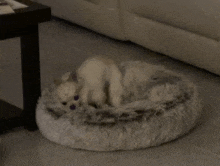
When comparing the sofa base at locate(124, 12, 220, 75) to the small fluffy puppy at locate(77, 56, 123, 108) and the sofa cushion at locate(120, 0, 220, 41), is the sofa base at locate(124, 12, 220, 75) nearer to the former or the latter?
the sofa cushion at locate(120, 0, 220, 41)

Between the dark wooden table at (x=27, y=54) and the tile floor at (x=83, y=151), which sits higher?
the dark wooden table at (x=27, y=54)

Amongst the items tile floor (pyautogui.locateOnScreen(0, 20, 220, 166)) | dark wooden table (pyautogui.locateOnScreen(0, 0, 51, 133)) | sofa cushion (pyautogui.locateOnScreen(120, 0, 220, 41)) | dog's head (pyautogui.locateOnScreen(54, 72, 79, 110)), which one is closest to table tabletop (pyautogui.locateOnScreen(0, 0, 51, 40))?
dark wooden table (pyautogui.locateOnScreen(0, 0, 51, 133))

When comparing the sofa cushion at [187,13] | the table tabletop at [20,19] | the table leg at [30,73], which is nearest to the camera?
the table tabletop at [20,19]

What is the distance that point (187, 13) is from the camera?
71.4 inches

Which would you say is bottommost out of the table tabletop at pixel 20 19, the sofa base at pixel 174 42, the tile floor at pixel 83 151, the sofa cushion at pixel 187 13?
the tile floor at pixel 83 151

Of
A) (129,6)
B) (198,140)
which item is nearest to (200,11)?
(129,6)

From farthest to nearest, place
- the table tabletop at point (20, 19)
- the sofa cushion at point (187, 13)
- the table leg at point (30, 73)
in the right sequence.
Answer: the sofa cushion at point (187, 13)
the table leg at point (30, 73)
the table tabletop at point (20, 19)

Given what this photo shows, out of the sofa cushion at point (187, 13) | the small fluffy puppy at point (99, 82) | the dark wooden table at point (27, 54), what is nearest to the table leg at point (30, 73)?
the dark wooden table at point (27, 54)

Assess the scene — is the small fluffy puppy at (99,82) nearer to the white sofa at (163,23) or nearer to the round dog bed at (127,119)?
the round dog bed at (127,119)

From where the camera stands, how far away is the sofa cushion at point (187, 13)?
5.64ft

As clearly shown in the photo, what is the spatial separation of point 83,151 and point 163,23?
93 centimetres

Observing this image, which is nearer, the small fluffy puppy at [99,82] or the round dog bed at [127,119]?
the round dog bed at [127,119]

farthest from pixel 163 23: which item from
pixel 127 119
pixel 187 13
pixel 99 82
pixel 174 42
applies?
pixel 127 119

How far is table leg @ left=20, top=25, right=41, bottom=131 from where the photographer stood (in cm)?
132
